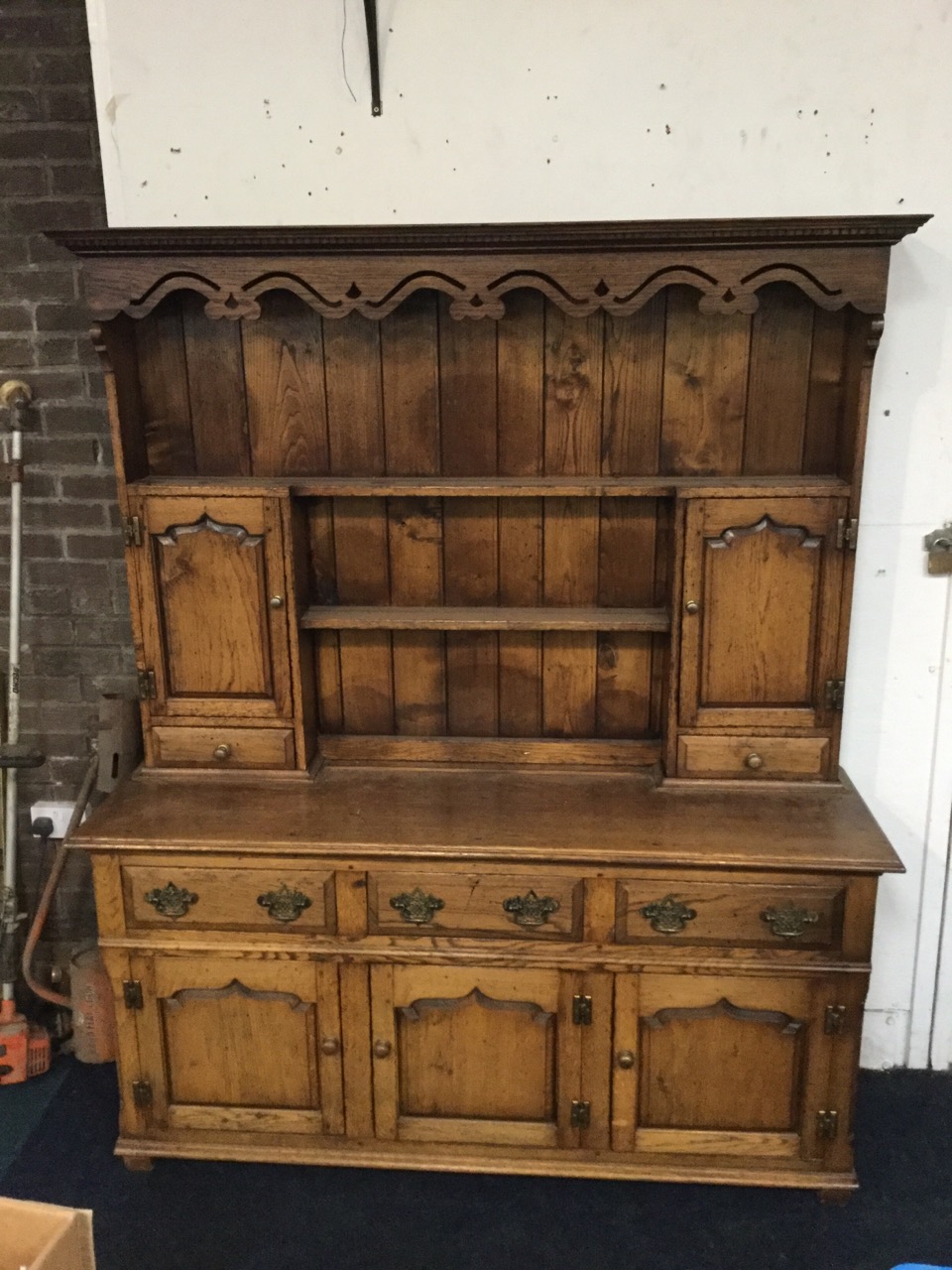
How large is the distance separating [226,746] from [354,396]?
80 cm

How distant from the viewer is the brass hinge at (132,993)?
218cm

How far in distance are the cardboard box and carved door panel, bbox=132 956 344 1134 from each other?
77cm

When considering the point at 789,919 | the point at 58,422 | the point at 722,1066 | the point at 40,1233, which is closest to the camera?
the point at 40,1233

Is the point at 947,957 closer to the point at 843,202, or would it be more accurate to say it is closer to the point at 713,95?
the point at 843,202

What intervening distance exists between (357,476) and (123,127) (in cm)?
84

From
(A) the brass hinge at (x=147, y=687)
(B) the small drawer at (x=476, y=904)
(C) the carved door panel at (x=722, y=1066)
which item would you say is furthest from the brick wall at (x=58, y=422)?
(C) the carved door panel at (x=722, y=1066)

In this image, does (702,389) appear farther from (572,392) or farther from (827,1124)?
(827,1124)

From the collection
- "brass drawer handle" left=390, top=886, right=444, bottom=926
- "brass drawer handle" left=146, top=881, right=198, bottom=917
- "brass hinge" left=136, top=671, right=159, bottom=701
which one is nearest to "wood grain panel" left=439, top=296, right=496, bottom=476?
"brass hinge" left=136, top=671, right=159, bottom=701

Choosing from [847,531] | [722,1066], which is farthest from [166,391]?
[722,1066]

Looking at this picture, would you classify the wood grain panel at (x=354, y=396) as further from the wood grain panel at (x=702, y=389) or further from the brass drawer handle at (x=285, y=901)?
the brass drawer handle at (x=285, y=901)

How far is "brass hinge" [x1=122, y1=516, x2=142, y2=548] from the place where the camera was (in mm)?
2168

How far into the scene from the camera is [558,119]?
2.11 m

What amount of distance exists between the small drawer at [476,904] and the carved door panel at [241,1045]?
0.64 feet

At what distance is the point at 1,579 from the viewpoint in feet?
8.45
